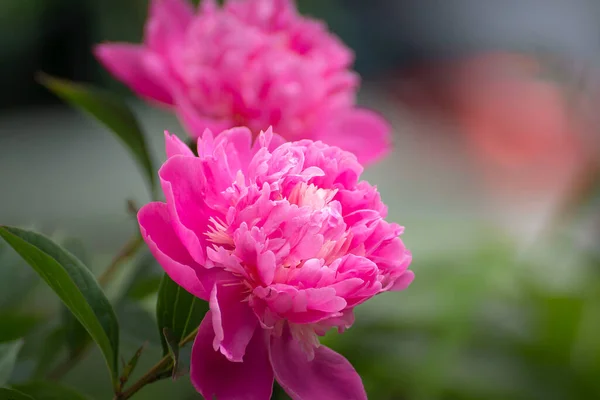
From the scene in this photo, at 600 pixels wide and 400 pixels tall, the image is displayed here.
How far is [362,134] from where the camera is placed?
0.38 metres

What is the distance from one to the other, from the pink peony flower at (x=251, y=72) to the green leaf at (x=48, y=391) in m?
0.14

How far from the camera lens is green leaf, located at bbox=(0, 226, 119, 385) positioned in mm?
218

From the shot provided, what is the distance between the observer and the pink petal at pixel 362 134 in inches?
14.8

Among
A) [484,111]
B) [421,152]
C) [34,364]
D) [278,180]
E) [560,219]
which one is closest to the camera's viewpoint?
[278,180]

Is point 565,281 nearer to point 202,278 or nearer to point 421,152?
point 202,278

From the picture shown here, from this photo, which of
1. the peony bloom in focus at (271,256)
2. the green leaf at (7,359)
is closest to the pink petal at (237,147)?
the peony bloom in focus at (271,256)

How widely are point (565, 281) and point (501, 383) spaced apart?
20 centimetres

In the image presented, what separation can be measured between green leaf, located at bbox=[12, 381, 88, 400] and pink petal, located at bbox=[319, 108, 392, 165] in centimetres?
18

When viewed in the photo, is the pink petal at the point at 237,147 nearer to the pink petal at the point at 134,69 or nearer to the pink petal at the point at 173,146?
the pink petal at the point at 173,146

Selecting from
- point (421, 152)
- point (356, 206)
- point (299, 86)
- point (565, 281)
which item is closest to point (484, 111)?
point (421, 152)

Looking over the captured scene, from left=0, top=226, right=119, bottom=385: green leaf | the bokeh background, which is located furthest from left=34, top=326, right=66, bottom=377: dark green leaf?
left=0, top=226, right=119, bottom=385: green leaf

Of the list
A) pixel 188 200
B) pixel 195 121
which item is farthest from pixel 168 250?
pixel 195 121

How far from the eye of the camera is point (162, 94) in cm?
38

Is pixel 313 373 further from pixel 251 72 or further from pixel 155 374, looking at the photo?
pixel 251 72
